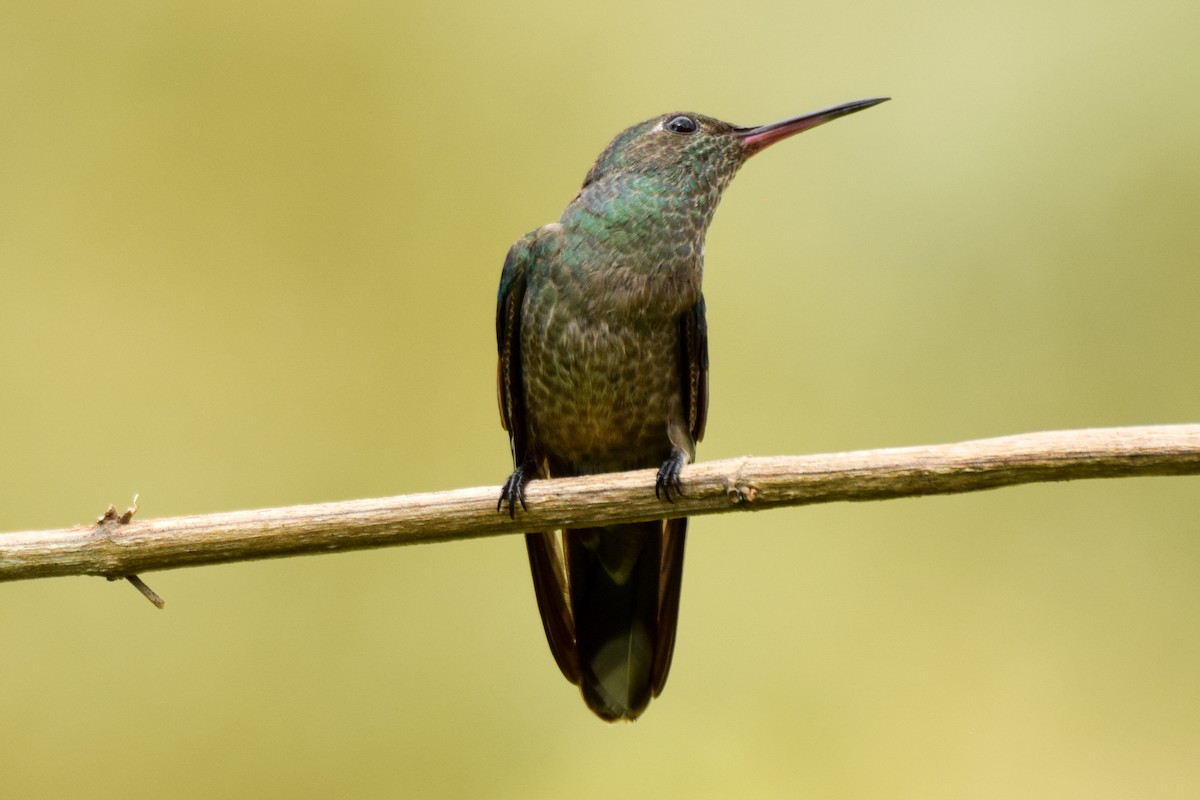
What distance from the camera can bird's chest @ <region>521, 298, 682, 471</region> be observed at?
3.22 meters

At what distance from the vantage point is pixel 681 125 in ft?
11.6

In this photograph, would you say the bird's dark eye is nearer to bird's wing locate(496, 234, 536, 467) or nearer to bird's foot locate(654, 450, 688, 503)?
bird's wing locate(496, 234, 536, 467)

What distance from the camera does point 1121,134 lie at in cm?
464

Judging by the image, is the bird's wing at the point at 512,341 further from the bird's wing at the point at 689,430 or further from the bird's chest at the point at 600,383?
the bird's wing at the point at 689,430

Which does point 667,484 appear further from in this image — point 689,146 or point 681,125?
point 681,125

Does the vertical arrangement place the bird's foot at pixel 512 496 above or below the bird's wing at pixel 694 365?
below

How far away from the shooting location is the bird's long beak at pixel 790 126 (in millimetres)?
3262

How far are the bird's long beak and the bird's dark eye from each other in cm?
13

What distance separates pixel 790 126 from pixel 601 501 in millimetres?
1336

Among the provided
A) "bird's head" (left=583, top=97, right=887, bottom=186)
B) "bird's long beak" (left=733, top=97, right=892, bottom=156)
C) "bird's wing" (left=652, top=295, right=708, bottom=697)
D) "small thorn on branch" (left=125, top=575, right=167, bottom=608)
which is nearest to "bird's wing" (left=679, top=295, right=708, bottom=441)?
"bird's wing" (left=652, top=295, right=708, bottom=697)

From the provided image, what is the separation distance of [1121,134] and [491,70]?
2.55 meters

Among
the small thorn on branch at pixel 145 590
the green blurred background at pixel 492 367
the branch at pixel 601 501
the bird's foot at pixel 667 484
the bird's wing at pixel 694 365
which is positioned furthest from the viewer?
the green blurred background at pixel 492 367

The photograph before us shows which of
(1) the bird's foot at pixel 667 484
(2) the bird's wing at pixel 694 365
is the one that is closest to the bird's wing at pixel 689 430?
(2) the bird's wing at pixel 694 365

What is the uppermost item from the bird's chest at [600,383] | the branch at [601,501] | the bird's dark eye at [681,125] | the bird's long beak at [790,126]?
the bird's dark eye at [681,125]
